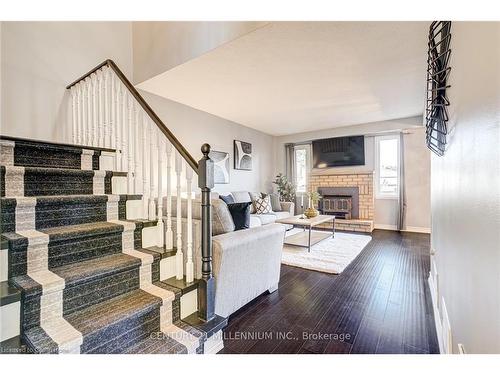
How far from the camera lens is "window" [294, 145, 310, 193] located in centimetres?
666

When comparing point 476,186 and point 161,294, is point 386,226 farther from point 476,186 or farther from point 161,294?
point 161,294

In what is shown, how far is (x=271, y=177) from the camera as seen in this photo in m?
6.91

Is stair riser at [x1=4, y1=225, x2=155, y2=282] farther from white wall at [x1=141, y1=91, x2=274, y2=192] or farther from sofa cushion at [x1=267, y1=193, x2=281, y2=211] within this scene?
sofa cushion at [x1=267, y1=193, x2=281, y2=211]

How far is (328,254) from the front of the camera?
3.48 metres

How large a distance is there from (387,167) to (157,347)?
19.2 ft

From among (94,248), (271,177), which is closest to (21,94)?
(94,248)

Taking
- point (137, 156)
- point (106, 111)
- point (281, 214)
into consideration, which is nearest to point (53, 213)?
point (137, 156)

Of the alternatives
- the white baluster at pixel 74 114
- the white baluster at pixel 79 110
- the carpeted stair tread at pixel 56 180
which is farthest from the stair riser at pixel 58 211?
the white baluster at pixel 74 114

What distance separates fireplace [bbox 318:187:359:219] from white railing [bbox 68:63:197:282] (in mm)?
4615

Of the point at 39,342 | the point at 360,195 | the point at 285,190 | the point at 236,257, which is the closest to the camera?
the point at 39,342

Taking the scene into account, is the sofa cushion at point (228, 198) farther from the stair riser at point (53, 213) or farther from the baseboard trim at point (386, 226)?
the baseboard trim at point (386, 226)

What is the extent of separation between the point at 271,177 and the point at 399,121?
3.33 meters
